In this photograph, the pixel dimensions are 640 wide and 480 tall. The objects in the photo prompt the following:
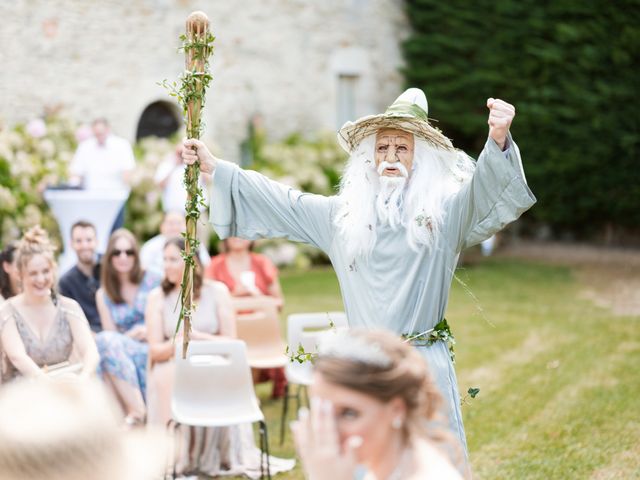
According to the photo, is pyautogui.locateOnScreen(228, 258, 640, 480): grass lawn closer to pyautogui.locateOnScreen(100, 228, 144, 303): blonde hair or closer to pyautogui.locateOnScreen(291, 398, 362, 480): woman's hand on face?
pyautogui.locateOnScreen(100, 228, 144, 303): blonde hair

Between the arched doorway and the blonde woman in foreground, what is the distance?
1101 cm

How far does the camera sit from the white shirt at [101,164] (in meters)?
9.70

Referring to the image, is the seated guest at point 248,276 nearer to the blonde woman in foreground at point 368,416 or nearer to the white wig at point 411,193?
the white wig at point 411,193

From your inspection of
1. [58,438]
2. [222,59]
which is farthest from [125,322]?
[222,59]

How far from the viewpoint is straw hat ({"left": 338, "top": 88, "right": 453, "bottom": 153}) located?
3496 millimetres

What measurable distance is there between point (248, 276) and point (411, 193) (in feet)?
11.4

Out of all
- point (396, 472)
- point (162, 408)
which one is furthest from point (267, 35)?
point (396, 472)

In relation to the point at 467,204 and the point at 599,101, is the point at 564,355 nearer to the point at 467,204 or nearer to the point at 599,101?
the point at 467,204

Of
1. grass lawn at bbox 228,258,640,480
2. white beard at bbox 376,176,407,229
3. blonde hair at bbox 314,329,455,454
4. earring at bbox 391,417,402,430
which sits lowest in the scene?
grass lawn at bbox 228,258,640,480

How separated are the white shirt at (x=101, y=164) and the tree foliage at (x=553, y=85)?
268 inches

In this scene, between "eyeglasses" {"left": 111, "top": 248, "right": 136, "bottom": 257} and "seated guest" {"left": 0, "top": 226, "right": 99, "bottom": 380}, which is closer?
"seated guest" {"left": 0, "top": 226, "right": 99, "bottom": 380}

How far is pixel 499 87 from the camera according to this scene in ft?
49.2

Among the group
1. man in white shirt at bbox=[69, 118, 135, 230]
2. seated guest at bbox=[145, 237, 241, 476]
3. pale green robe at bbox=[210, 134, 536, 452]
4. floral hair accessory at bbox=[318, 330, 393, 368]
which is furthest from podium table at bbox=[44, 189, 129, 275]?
floral hair accessory at bbox=[318, 330, 393, 368]

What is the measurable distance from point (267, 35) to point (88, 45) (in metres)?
3.12
